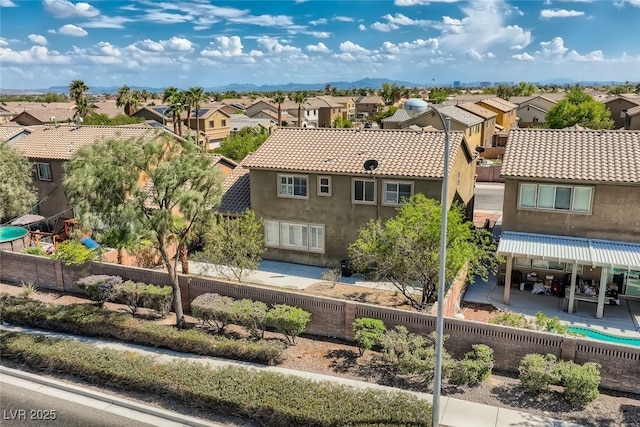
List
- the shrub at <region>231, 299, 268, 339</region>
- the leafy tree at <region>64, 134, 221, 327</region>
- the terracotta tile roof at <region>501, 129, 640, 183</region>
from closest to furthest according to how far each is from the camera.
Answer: the leafy tree at <region>64, 134, 221, 327</region> < the shrub at <region>231, 299, 268, 339</region> < the terracotta tile roof at <region>501, 129, 640, 183</region>

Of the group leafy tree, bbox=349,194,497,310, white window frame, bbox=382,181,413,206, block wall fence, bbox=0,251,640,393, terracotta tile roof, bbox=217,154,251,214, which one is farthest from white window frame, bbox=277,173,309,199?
block wall fence, bbox=0,251,640,393

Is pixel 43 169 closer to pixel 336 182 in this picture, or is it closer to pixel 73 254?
pixel 73 254

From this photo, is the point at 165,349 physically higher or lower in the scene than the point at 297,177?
lower

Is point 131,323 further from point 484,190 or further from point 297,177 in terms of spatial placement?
point 484,190

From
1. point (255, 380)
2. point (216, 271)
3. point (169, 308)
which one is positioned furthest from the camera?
point (216, 271)

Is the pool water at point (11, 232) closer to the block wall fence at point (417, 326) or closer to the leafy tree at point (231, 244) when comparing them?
the block wall fence at point (417, 326)

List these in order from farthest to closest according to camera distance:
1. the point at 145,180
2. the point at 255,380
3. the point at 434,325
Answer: the point at 145,180 < the point at 434,325 < the point at 255,380

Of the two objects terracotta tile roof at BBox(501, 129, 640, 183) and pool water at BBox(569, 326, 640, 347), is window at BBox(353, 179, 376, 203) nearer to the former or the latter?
terracotta tile roof at BBox(501, 129, 640, 183)

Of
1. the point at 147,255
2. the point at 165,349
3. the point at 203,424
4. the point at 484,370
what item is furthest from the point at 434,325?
the point at 147,255
